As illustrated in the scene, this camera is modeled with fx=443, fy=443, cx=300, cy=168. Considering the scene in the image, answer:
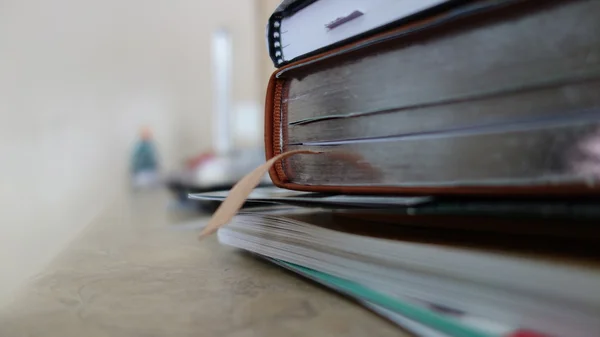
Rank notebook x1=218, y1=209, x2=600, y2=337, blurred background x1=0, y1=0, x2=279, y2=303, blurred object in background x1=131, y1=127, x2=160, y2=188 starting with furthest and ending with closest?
blurred object in background x1=131, y1=127, x2=160, y2=188 → blurred background x1=0, y1=0, x2=279, y2=303 → notebook x1=218, y1=209, x2=600, y2=337

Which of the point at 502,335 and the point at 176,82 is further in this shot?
the point at 176,82

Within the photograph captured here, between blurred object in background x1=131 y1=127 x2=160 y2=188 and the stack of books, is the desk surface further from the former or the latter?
blurred object in background x1=131 y1=127 x2=160 y2=188

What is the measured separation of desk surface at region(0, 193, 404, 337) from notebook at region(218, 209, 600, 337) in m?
0.02

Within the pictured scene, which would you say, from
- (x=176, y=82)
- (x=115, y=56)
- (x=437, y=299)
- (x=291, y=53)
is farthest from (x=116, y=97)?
(x=437, y=299)

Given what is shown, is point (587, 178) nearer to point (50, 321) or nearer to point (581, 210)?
point (581, 210)

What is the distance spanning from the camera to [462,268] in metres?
0.17

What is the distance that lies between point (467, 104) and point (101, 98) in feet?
5.81

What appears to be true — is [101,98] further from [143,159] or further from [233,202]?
[233,202]

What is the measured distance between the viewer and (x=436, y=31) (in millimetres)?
193

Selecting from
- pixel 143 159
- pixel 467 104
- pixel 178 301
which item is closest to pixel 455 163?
pixel 467 104

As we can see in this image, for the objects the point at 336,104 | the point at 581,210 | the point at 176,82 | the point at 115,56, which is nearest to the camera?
the point at 581,210

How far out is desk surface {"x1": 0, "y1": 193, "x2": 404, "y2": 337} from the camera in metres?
0.19

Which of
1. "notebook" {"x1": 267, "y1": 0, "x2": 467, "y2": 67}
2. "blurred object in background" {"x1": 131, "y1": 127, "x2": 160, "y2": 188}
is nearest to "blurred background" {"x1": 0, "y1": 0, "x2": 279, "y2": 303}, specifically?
"blurred object in background" {"x1": 131, "y1": 127, "x2": 160, "y2": 188}

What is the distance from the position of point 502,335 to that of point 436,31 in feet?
0.41
